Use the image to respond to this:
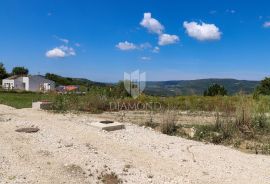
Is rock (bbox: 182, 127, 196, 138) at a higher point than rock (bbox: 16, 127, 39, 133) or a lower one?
lower

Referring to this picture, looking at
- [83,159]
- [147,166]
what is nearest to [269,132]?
[147,166]

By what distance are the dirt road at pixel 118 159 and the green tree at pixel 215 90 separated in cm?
1295

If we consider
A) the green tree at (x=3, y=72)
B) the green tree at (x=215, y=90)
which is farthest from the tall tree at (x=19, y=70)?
the green tree at (x=215, y=90)

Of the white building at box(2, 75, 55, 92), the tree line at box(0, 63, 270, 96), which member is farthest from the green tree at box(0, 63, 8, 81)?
the white building at box(2, 75, 55, 92)

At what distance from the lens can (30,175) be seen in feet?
16.0

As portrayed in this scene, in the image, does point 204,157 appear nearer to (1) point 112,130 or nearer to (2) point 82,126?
(1) point 112,130

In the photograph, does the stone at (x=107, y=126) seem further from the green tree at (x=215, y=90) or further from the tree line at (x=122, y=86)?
the green tree at (x=215, y=90)

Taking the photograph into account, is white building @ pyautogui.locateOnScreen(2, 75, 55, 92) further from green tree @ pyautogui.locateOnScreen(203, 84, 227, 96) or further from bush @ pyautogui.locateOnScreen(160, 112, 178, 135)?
bush @ pyautogui.locateOnScreen(160, 112, 178, 135)

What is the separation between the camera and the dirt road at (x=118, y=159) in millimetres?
4980

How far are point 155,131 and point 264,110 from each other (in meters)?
2.70

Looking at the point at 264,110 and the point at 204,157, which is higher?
the point at 264,110

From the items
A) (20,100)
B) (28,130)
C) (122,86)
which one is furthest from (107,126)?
(20,100)

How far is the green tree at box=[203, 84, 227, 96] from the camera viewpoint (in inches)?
797

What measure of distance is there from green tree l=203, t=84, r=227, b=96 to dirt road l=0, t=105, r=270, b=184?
12.9 meters
